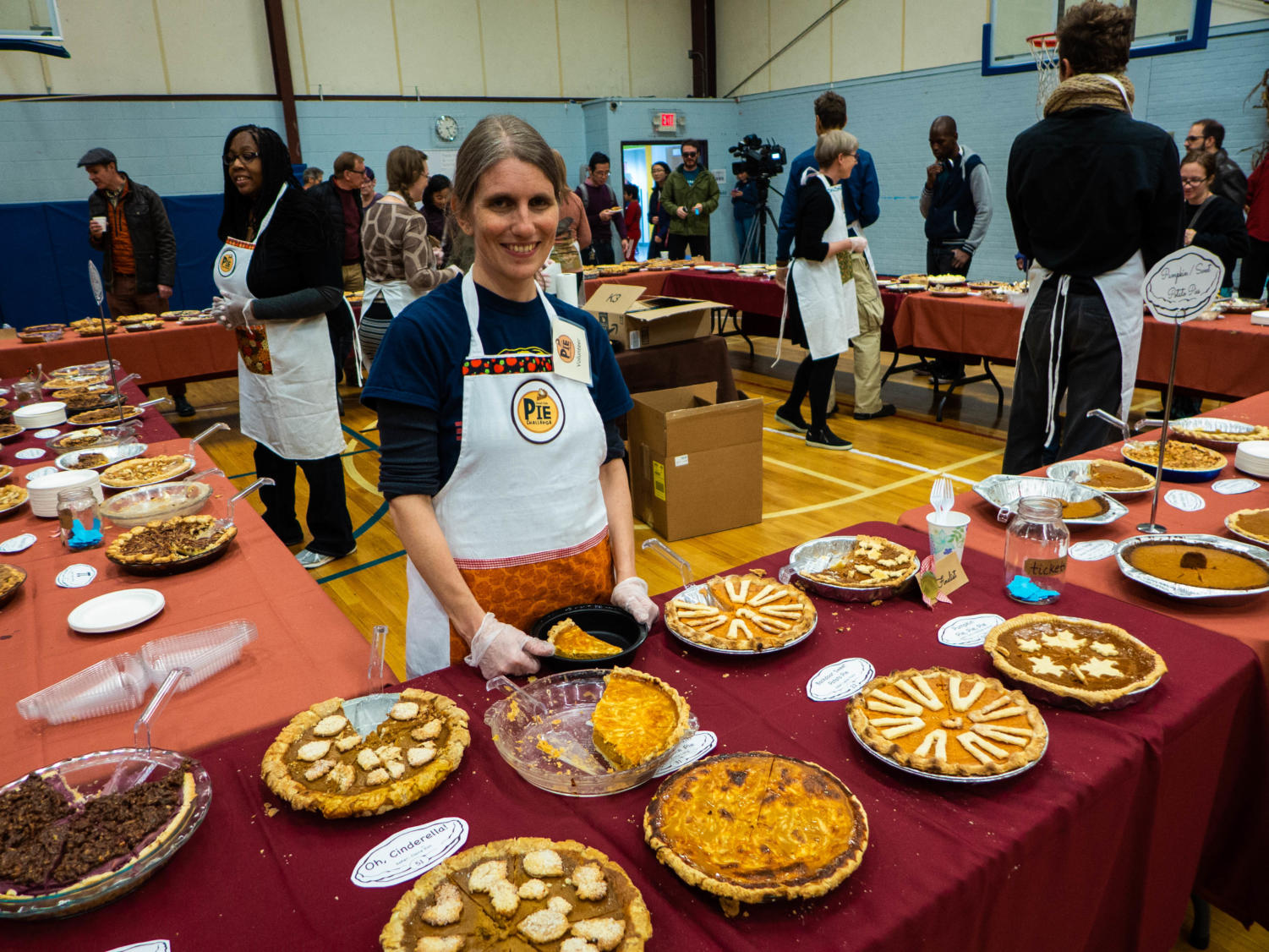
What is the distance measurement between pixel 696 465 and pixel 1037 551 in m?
2.31

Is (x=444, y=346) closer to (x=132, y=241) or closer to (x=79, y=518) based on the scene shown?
(x=79, y=518)

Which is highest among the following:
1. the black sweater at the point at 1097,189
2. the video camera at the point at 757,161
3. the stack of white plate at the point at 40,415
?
the video camera at the point at 757,161

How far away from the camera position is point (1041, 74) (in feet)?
25.1

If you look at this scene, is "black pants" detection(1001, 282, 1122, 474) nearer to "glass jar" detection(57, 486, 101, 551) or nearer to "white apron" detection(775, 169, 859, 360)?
"white apron" detection(775, 169, 859, 360)

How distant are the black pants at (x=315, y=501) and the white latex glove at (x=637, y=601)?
2.29 meters

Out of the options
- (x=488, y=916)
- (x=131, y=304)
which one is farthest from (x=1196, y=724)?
(x=131, y=304)

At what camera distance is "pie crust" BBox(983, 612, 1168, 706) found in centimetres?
122

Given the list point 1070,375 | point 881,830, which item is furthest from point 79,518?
point 1070,375

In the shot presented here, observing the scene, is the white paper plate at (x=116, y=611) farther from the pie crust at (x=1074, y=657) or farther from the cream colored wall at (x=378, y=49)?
the cream colored wall at (x=378, y=49)

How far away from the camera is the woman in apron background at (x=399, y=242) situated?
13.7ft

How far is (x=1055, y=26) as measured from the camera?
6.46 meters

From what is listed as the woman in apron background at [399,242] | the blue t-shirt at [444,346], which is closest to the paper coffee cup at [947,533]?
the blue t-shirt at [444,346]

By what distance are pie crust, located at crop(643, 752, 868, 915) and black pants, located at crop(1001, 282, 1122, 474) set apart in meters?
2.06

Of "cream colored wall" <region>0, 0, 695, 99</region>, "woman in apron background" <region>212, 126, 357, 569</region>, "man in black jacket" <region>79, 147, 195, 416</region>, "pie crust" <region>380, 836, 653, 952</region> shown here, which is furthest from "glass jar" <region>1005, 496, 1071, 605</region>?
"cream colored wall" <region>0, 0, 695, 99</region>
